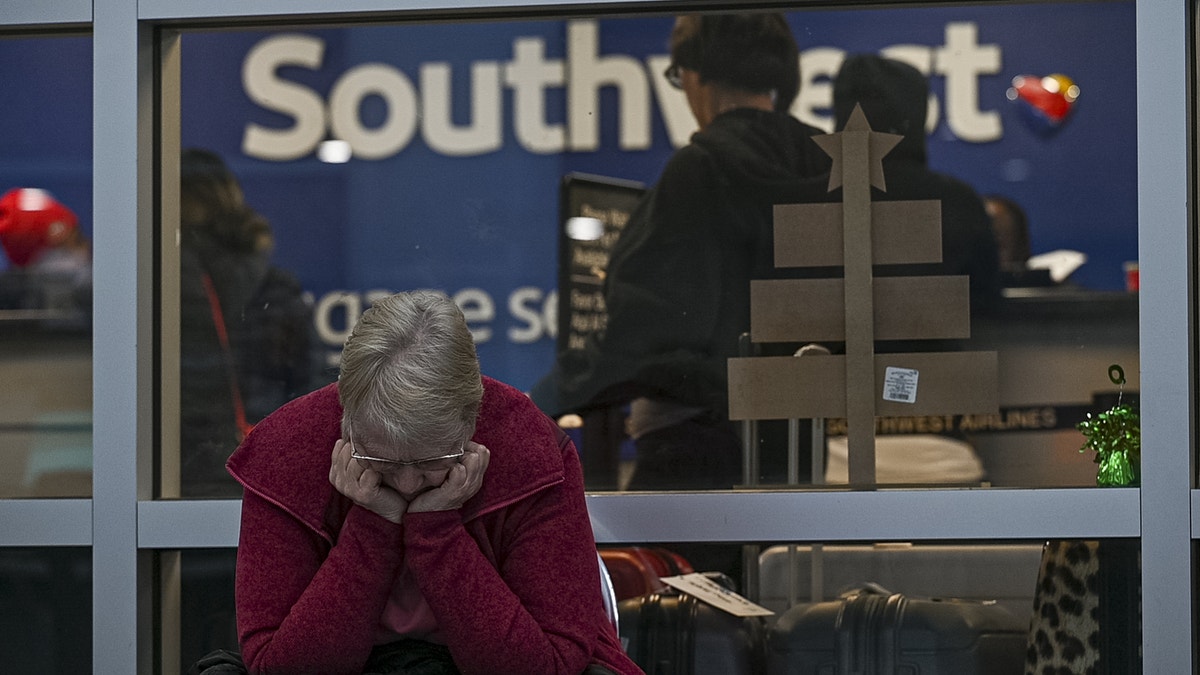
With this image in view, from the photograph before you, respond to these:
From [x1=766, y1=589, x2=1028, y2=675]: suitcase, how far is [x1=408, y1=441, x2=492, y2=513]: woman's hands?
43.5 inches

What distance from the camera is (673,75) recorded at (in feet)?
10.7

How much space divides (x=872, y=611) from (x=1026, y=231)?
937 millimetres

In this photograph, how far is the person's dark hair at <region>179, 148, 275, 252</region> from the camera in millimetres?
3197

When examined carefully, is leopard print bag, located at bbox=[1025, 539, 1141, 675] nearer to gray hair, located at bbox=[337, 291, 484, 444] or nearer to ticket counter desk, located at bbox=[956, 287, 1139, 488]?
ticket counter desk, located at bbox=[956, 287, 1139, 488]

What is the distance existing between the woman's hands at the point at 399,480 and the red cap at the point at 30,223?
1331 millimetres

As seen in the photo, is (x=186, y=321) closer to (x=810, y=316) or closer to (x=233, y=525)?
(x=233, y=525)

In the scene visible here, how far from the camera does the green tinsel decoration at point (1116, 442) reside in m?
2.90

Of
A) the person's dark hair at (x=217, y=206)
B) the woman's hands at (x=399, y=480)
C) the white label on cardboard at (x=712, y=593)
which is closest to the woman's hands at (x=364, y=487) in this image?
the woman's hands at (x=399, y=480)

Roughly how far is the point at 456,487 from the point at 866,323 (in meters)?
1.18

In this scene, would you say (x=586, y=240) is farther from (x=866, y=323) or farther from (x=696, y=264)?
(x=866, y=323)

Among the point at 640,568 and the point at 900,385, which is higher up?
the point at 900,385

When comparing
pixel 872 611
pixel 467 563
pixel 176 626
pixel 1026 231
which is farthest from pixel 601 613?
pixel 1026 231

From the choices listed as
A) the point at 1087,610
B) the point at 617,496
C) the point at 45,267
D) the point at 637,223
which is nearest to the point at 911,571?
the point at 1087,610

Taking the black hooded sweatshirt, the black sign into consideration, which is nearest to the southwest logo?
the black hooded sweatshirt
